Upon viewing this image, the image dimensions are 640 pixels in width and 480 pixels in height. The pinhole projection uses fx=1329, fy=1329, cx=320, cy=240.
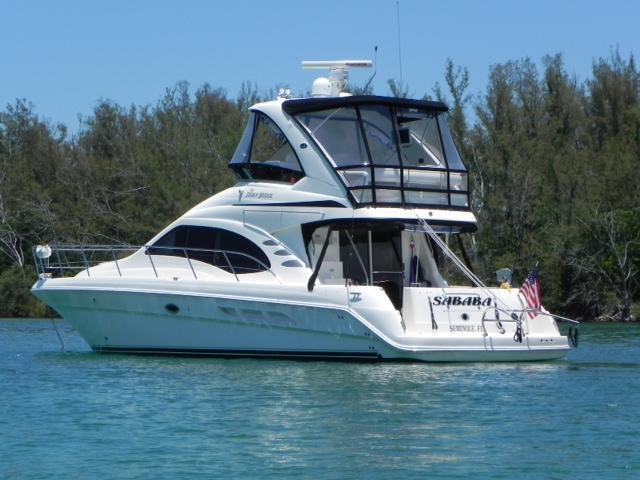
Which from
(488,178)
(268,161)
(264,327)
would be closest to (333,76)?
(268,161)

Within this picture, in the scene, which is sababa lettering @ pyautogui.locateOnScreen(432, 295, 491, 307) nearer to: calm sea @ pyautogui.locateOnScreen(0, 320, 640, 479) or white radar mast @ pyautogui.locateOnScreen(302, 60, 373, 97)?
calm sea @ pyautogui.locateOnScreen(0, 320, 640, 479)

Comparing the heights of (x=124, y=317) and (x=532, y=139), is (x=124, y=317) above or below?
below

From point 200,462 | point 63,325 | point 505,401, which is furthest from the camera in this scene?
point 63,325

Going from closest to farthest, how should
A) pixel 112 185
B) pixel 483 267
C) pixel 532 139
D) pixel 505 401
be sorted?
pixel 505 401 → pixel 483 267 → pixel 532 139 → pixel 112 185

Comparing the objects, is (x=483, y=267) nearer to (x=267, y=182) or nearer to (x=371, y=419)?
(x=267, y=182)

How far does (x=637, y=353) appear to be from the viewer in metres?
24.5

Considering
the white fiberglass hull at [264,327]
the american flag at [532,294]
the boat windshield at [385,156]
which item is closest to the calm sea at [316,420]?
the white fiberglass hull at [264,327]

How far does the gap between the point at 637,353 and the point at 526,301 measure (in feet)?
15.8

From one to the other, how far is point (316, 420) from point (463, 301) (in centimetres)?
579

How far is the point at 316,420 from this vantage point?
15117 millimetres

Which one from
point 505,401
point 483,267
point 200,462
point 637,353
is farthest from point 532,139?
point 200,462

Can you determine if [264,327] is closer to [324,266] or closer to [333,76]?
[324,266]

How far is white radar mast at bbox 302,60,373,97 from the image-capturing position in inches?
909

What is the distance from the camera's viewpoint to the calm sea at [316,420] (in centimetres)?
1270
